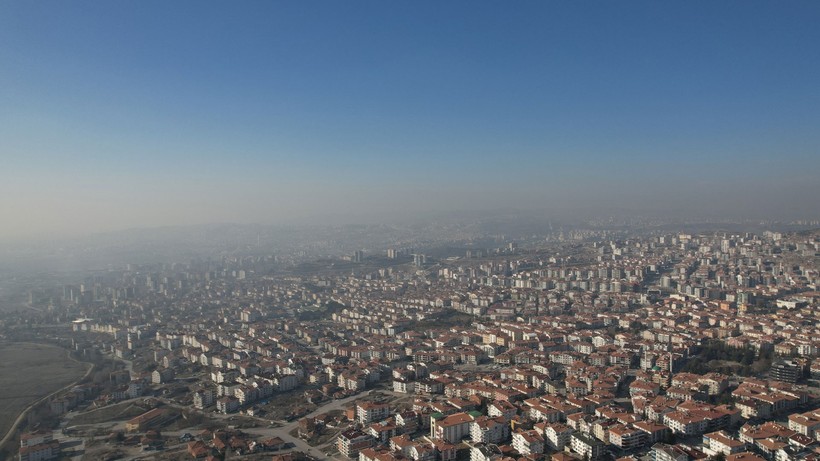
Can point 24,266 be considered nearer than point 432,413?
No

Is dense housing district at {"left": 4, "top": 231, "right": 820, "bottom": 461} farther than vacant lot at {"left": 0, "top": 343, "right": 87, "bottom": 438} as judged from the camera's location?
No

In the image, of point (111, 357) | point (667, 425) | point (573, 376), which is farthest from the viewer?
point (111, 357)

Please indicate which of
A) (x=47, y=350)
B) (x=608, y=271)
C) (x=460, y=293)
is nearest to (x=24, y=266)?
(x=47, y=350)

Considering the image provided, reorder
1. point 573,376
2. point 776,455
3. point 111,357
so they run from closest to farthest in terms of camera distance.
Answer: point 776,455 < point 573,376 < point 111,357

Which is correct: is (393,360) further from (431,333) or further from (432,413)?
(432,413)

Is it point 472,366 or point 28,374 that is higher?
point 28,374
